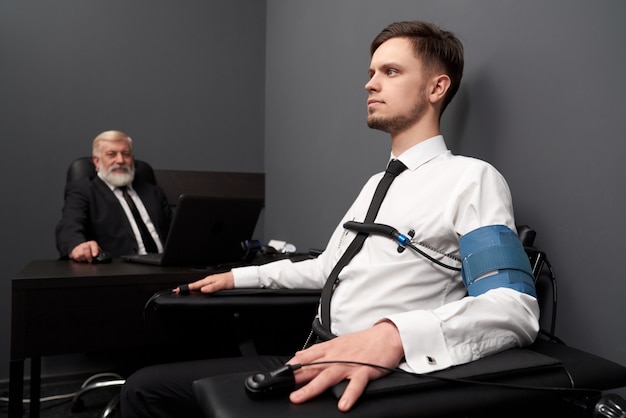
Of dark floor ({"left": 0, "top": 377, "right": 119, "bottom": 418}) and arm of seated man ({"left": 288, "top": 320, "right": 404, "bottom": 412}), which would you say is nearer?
arm of seated man ({"left": 288, "top": 320, "right": 404, "bottom": 412})

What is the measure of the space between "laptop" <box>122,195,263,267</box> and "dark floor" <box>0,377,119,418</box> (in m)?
0.79

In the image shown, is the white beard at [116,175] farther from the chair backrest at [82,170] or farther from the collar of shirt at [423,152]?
the collar of shirt at [423,152]

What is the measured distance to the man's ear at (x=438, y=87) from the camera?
3.79ft

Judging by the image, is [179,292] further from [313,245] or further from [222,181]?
[222,181]

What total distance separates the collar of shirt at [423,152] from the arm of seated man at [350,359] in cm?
51

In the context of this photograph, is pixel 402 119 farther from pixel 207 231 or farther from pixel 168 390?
pixel 168 390

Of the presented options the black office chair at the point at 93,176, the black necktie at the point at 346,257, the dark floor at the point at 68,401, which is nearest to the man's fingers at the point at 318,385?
the black necktie at the point at 346,257

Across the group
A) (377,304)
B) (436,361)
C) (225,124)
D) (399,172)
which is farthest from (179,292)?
(225,124)

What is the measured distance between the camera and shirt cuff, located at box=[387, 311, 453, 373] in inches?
26.3

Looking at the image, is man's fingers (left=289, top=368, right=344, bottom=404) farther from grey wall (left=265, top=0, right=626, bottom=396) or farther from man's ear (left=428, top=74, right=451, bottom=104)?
man's ear (left=428, top=74, right=451, bottom=104)

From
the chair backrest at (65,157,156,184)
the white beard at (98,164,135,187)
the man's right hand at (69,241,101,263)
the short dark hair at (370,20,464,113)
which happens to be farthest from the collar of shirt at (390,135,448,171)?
the chair backrest at (65,157,156,184)

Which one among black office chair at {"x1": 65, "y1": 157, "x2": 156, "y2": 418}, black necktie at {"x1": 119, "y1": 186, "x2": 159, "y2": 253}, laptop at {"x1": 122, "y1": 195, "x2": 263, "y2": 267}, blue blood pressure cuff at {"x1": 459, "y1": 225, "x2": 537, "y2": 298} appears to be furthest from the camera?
black necktie at {"x1": 119, "y1": 186, "x2": 159, "y2": 253}

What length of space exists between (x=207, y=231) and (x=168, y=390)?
557mm

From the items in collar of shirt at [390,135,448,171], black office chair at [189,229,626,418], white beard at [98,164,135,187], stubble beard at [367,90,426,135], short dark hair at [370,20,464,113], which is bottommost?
black office chair at [189,229,626,418]
